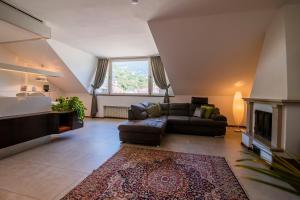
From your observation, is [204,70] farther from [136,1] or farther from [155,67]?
[136,1]

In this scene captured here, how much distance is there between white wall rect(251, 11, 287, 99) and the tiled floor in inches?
52.1

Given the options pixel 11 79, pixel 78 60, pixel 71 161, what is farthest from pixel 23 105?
pixel 11 79

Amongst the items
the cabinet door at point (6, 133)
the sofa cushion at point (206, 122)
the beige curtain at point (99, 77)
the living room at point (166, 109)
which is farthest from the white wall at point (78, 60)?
the sofa cushion at point (206, 122)

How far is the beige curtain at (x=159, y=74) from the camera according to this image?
6.29m

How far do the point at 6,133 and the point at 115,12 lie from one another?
2.92 metres

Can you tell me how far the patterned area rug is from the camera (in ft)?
6.56

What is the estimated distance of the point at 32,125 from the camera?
3418 millimetres

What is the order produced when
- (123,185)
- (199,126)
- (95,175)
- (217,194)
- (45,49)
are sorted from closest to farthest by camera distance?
(217,194)
(123,185)
(95,175)
(199,126)
(45,49)

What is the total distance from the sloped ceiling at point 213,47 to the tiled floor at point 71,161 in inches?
69.5

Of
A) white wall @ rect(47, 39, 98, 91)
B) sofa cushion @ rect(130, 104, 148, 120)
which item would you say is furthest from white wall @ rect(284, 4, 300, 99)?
white wall @ rect(47, 39, 98, 91)

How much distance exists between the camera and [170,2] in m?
2.81

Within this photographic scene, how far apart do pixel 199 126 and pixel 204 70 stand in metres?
1.59

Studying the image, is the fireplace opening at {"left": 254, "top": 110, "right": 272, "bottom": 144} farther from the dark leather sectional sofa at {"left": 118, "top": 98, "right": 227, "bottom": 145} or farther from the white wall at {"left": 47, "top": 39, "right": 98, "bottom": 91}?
the white wall at {"left": 47, "top": 39, "right": 98, "bottom": 91}

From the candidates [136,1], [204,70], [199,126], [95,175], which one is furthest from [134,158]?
[204,70]
